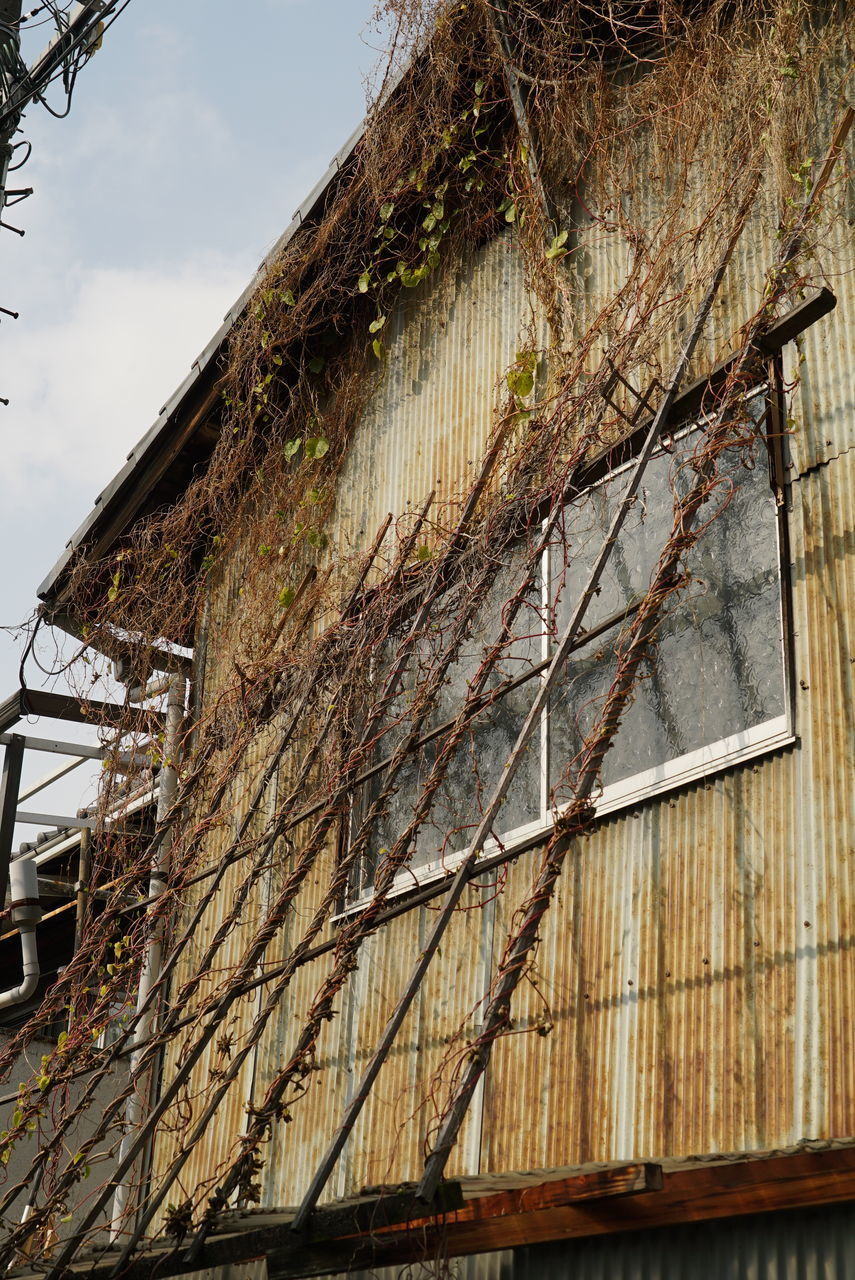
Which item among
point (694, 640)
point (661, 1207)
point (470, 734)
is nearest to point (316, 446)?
point (470, 734)

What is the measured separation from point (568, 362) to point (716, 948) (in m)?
3.06

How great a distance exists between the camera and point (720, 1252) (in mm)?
3758

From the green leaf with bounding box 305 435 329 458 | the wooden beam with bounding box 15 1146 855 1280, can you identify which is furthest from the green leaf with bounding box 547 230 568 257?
the wooden beam with bounding box 15 1146 855 1280

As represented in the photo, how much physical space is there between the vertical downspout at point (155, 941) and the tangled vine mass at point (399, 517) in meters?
0.08

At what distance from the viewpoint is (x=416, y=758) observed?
6.56 meters

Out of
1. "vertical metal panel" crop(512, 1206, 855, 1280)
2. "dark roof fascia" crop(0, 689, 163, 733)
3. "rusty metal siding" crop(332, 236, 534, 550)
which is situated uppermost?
"rusty metal siding" crop(332, 236, 534, 550)

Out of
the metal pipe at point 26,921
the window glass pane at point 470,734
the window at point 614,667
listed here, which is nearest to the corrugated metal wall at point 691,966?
the window at point 614,667

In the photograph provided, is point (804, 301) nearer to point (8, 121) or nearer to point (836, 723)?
point (836, 723)

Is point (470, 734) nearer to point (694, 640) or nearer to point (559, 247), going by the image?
point (694, 640)

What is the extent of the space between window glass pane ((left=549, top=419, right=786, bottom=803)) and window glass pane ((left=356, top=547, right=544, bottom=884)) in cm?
30

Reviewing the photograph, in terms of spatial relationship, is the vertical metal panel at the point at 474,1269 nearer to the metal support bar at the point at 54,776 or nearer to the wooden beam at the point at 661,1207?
the wooden beam at the point at 661,1207

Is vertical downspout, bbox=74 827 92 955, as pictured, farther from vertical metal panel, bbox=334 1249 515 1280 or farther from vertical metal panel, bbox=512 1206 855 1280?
vertical metal panel, bbox=512 1206 855 1280

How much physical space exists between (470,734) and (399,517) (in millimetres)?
1560

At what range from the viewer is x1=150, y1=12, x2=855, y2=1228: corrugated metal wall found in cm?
424
